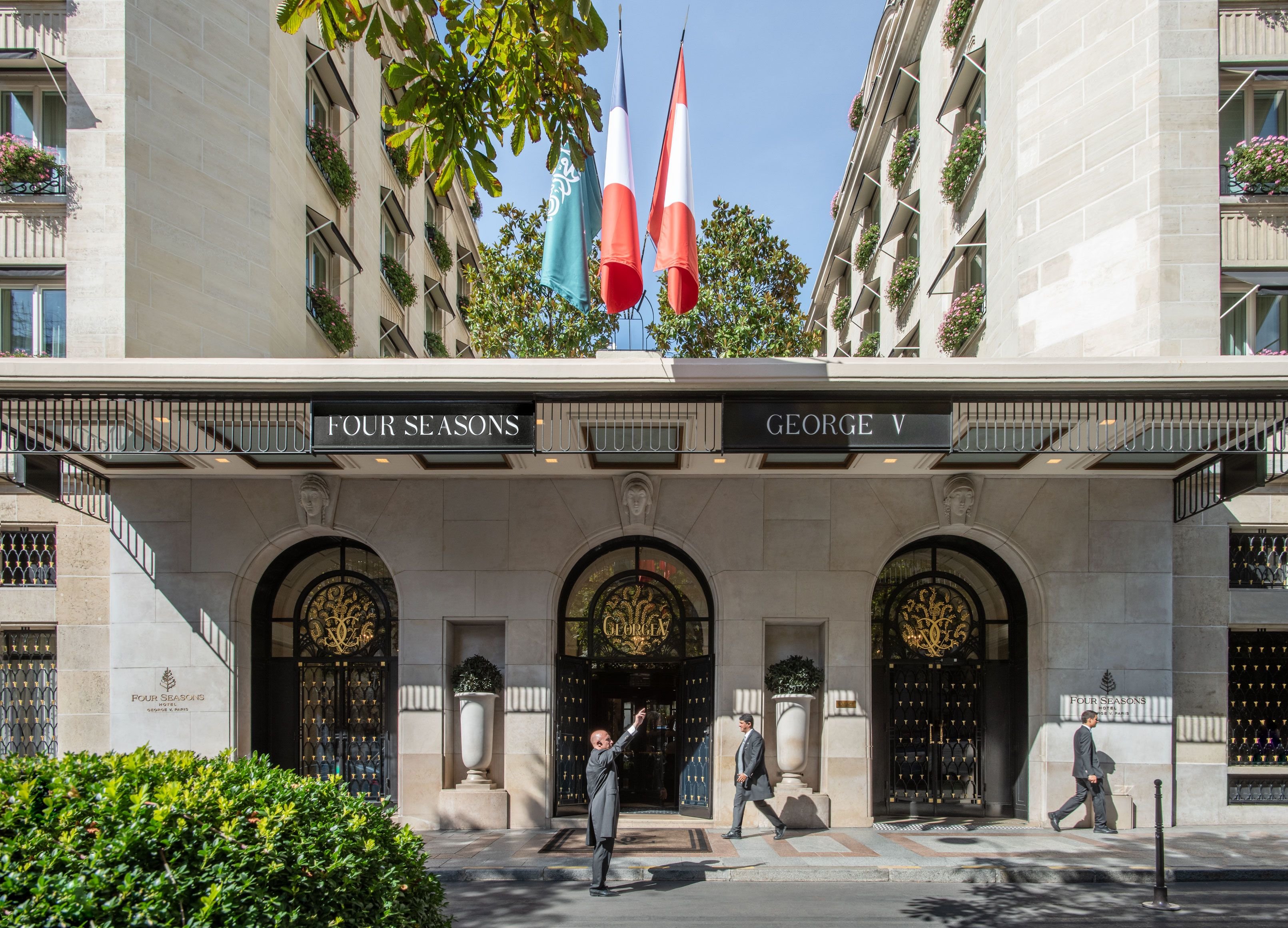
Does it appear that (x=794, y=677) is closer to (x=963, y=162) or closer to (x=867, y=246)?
(x=963, y=162)

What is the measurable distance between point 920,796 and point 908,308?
13.3 metres

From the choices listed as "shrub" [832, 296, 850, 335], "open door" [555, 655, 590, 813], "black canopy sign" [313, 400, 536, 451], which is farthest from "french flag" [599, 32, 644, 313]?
"shrub" [832, 296, 850, 335]

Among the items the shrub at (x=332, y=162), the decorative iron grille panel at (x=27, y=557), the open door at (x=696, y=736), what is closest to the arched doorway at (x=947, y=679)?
the open door at (x=696, y=736)

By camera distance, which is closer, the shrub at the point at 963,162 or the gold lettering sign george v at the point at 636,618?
the gold lettering sign george v at the point at 636,618

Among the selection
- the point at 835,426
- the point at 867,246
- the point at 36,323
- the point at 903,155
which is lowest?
the point at 835,426

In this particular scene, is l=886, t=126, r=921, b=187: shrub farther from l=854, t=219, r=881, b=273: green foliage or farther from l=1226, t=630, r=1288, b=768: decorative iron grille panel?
l=1226, t=630, r=1288, b=768: decorative iron grille panel

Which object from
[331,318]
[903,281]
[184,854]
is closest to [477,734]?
[184,854]

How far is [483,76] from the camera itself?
261 inches

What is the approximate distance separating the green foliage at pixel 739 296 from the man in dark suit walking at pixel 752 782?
14.1 m

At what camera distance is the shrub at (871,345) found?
27.6 meters

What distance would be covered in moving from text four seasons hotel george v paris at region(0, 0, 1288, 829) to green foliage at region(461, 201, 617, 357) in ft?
31.8

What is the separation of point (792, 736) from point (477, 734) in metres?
4.68

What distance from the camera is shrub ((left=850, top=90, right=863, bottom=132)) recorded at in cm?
2938

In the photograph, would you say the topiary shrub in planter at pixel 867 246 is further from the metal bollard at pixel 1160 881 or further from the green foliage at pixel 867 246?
the metal bollard at pixel 1160 881
